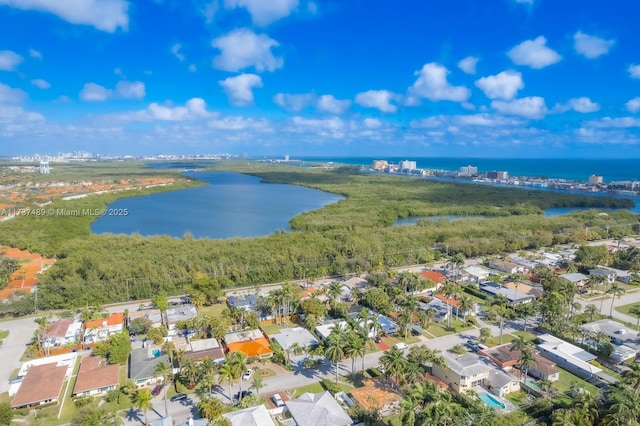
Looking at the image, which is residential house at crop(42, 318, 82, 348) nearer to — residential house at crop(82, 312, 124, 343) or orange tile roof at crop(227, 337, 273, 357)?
residential house at crop(82, 312, 124, 343)

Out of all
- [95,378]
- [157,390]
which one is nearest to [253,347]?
[157,390]

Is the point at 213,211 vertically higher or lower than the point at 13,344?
higher

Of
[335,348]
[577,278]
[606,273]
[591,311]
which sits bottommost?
[577,278]

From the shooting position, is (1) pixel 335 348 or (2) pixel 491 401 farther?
(1) pixel 335 348

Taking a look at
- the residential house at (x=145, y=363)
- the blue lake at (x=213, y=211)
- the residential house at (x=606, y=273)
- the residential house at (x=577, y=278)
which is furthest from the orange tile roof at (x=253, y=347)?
the residential house at (x=606, y=273)

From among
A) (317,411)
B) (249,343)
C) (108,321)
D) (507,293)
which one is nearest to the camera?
(317,411)

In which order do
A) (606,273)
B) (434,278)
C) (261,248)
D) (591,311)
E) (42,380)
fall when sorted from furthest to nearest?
(261,248), (606,273), (434,278), (591,311), (42,380)

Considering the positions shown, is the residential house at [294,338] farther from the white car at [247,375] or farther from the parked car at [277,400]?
the parked car at [277,400]

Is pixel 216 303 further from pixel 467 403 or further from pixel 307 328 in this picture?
pixel 467 403

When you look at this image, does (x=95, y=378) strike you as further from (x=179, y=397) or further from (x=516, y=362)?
(x=516, y=362)
